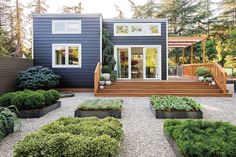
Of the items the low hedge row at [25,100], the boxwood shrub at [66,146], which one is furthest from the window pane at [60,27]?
the boxwood shrub at [66,146]

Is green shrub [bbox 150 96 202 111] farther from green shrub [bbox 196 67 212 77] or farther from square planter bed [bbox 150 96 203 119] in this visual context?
green shrub [bbox 196 67 212 77]

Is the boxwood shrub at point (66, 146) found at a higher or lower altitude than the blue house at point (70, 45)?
lower

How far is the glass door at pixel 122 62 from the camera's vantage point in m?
15.5

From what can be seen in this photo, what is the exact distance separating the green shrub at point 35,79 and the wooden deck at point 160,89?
2154mm

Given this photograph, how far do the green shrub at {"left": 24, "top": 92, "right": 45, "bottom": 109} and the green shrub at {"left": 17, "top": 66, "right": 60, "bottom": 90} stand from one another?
14.8ft

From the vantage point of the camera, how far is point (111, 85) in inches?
520

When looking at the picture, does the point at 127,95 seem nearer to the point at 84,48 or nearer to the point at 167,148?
the point at 84,48

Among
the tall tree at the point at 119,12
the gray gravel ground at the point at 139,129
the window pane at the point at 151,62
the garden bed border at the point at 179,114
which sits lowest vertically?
the gray gravel ground at the point at 139,129

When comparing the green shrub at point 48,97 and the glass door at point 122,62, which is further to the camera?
the glass door at point 122,62

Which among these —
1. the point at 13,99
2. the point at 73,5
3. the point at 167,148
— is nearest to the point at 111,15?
the point at 73,5

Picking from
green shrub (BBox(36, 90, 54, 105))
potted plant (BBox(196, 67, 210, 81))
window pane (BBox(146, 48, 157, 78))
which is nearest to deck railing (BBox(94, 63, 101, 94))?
window pane (BBox(146, 48, 157, 78))

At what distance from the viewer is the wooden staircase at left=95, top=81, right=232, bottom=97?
1227 centimetres

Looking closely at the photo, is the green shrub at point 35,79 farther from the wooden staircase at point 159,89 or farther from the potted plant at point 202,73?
the potted plant at point 202,73

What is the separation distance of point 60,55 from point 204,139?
11.3m
